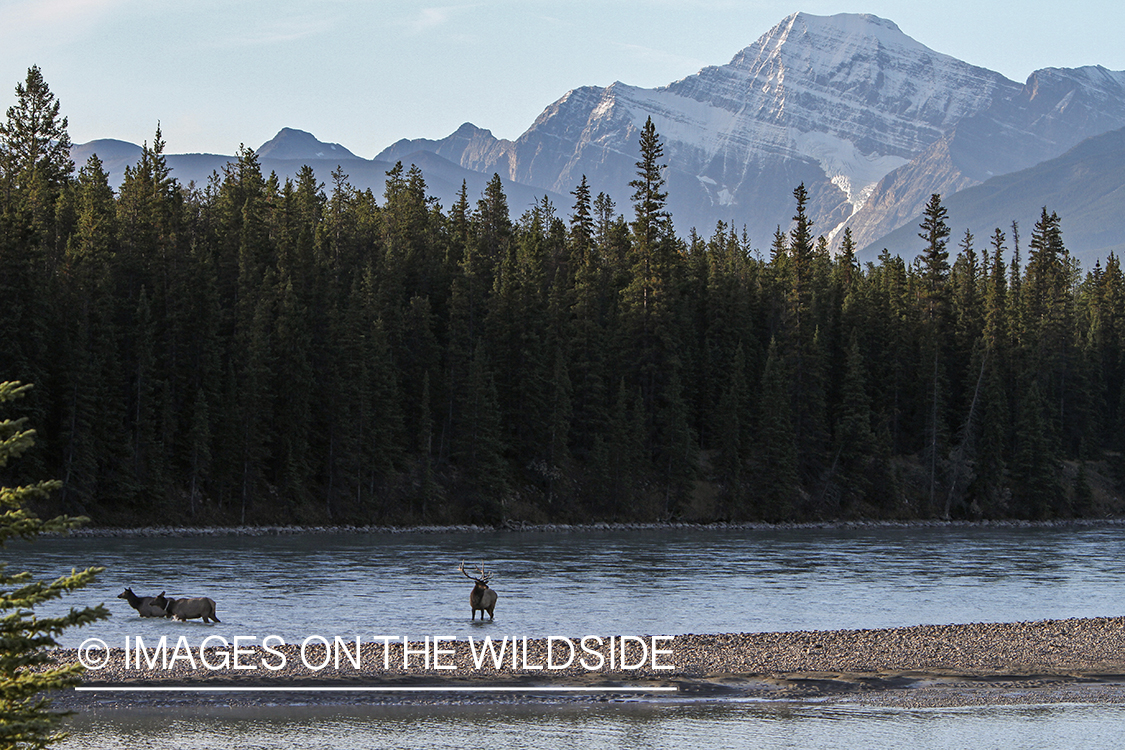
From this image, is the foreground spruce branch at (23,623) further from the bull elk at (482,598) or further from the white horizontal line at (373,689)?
the bull elk at (482,598)

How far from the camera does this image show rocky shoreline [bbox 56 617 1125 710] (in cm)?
2303

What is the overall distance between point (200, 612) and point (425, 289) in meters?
79.4

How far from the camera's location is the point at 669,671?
25500 mm

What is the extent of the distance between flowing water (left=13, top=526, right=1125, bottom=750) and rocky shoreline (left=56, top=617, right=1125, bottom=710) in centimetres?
113

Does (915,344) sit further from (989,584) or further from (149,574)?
(149,574)

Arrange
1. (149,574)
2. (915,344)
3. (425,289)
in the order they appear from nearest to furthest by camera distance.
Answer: (149,574) < (425,289) < (915,344)

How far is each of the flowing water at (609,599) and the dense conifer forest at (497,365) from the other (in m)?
10.3

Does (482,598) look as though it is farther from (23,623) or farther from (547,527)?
(547,527)

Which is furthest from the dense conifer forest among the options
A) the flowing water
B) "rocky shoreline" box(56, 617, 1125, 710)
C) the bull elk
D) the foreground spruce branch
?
the foreground spruce branch

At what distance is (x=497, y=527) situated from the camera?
86.9 meters

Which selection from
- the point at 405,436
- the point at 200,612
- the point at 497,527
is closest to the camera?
the point at 200,612

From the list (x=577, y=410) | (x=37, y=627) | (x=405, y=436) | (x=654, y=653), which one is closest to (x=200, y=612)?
(x=654, y=653)

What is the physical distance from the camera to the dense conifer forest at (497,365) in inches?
3145

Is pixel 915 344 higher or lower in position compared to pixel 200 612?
higher
